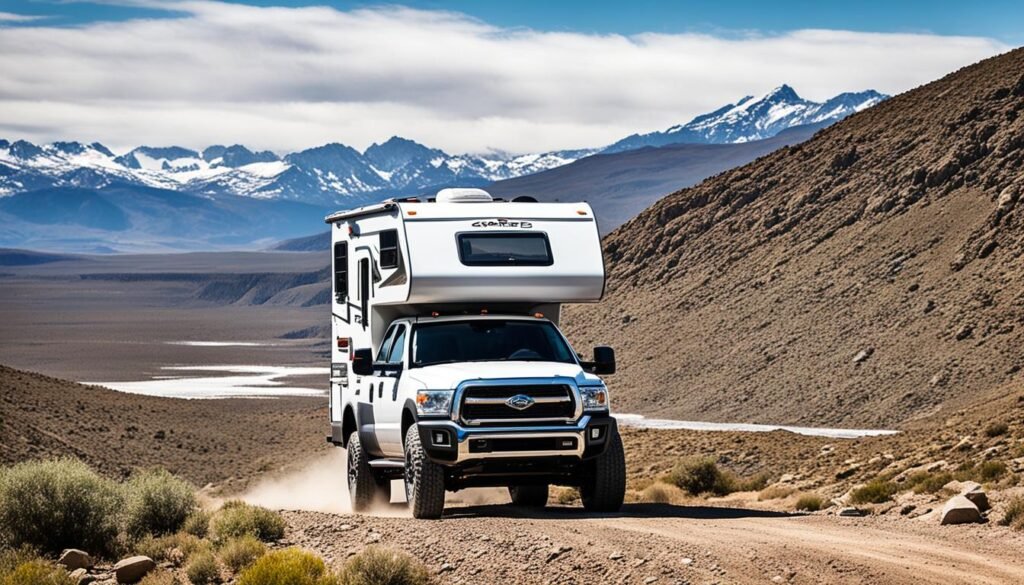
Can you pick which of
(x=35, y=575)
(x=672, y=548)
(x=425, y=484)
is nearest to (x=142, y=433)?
(x=425, y=484)

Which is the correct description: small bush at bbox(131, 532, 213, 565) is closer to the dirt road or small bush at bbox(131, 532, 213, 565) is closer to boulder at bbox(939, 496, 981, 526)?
the dirt road

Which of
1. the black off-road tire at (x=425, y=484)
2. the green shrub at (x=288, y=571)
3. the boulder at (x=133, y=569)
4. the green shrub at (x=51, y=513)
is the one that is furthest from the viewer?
the black off-road tire at (x=425, y=484)

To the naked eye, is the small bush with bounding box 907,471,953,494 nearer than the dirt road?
No

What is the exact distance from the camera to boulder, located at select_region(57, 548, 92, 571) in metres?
14.3

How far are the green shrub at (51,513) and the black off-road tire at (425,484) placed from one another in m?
3.23

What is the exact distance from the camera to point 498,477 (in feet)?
51.6

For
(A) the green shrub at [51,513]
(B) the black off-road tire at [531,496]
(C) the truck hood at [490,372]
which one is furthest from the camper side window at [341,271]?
(A) the green shrub at [51,513]

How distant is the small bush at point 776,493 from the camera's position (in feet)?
76.1

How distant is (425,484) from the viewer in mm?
15555

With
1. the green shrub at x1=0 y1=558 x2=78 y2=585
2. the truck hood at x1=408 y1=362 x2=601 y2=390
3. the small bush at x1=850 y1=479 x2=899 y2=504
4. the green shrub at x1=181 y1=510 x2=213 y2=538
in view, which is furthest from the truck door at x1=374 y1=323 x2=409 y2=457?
the small bush at x1=850 y1=479 x2=899 y2=504

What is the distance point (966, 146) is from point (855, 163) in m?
7.62

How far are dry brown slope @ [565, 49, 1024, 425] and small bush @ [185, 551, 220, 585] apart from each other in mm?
31651

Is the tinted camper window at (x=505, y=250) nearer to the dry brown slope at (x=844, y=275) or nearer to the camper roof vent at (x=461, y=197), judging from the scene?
the camper roof vent at (x=461, y=197)

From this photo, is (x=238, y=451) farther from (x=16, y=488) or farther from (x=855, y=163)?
(x=16, y=488)
